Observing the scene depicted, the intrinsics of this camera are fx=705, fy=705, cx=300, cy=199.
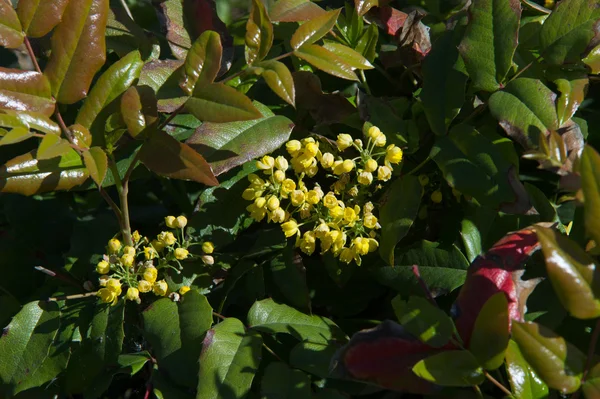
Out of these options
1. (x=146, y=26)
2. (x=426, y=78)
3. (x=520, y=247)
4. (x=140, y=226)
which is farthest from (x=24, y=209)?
(x=520, y=247)

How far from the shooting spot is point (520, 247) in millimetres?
932

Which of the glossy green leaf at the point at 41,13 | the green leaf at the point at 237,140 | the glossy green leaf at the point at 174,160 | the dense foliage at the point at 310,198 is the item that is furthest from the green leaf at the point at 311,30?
the glossy green leaf at the point at 41,13

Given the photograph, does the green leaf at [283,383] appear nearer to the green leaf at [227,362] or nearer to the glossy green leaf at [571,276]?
the green leaf at [227,362]

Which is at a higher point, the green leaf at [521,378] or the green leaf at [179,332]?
the green leaf at [521,378]

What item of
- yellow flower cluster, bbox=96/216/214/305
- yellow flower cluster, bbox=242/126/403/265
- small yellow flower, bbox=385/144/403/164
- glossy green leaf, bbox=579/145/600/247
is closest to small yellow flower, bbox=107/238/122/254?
yellow flower cluster, bbox=96/216/214/305

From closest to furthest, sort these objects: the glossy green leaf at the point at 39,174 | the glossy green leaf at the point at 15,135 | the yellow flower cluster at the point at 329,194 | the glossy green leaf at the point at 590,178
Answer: the glossy green leaf at the point at 590,178, the glossy green leaf at the point at 15,135, the glossy green leaf at the point at 39,174, the yellow flower cluster at the point at 329,194

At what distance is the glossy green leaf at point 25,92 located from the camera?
1.03 m

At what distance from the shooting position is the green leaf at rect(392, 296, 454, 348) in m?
0.85

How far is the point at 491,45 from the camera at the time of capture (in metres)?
1.11

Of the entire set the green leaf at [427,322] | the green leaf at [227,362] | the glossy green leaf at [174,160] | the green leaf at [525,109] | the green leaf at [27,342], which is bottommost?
the green leaf at [27,342]

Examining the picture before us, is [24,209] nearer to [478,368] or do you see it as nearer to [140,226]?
[140,226]

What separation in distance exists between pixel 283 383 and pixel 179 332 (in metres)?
0.18

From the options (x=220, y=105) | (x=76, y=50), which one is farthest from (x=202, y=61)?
(x=76, y=50)

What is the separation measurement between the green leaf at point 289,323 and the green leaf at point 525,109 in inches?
16.1
